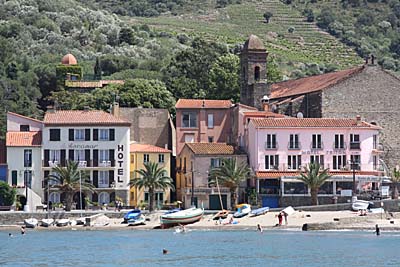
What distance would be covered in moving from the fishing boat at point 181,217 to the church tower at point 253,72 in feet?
89.7

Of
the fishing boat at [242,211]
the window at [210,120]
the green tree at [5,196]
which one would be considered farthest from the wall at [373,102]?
the green tree at [5,196]

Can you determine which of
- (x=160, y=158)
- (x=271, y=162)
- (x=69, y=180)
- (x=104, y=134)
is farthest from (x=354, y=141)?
(x=69, y=180)

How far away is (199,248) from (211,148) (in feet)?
90.9

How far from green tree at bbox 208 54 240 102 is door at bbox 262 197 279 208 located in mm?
31039

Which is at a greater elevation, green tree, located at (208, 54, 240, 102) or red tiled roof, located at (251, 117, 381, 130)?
green tree, located at (208, 54, 240, 102)

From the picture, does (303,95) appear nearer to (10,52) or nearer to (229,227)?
(229,227)

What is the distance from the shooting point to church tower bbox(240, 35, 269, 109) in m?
128

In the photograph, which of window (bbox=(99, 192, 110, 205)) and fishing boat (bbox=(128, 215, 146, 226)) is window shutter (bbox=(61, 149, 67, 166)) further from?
fishing boat (bbox=(128, 215, 146, 226))

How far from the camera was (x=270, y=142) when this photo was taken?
4400 inches

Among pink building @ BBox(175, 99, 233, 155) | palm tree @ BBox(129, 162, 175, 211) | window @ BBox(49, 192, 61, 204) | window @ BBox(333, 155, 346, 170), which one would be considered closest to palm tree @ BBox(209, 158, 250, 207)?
palm tree @ BBox(129, 162, 175, 211)

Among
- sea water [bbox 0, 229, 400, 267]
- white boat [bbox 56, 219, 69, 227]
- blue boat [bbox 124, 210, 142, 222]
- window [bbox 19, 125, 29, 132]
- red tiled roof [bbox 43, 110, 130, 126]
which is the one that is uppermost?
red tiled roof [bbox 43, 110, 130, 126]

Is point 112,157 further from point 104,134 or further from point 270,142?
point 270,142

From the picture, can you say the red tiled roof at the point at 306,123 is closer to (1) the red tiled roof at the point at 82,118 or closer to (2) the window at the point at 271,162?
(2) the window at the point at 271,162

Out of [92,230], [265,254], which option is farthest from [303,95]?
[265,254]
